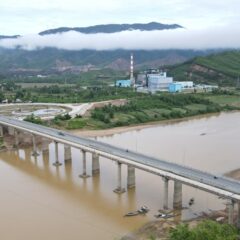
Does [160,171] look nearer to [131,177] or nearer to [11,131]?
[131,177]

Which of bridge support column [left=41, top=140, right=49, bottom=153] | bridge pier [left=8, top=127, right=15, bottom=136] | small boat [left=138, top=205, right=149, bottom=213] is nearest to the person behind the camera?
small boat [left=138, top=205, right=149, bottom=213]

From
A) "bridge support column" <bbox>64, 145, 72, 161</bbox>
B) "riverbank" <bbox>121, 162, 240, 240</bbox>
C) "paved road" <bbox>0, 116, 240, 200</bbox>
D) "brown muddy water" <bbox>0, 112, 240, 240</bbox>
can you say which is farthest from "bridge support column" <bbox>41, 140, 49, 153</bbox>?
"riverbank" <bbox>121, 162, 240, 240</bbox>

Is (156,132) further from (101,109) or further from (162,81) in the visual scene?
(162,81)

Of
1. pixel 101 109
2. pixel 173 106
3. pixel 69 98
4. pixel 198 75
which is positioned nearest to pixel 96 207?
pixel 101 109

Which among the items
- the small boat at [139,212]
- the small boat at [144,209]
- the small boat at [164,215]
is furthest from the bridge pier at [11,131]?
the small boat at [164,215]

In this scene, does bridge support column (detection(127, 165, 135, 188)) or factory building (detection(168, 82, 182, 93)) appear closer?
bridge support column (detection(127, 165, 135, 188))

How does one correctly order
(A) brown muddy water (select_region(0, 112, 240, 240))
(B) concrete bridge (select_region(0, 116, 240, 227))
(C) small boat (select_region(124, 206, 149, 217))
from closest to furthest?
(B) concrete bridge (select_region(0, 116, 240, 227)) → (A) brown muddy water (select_region(0, 112, 240, 240)) → (C) small boat (select_region(124, 206, 149, 217))

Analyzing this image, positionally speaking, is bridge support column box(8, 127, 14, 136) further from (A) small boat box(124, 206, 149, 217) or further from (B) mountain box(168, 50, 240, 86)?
(B) mountain box(168, 50, 240, 86)
